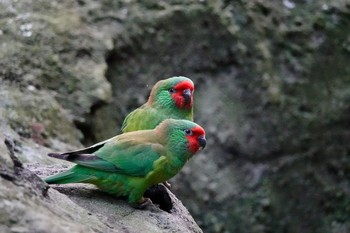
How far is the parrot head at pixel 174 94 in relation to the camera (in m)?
4.38

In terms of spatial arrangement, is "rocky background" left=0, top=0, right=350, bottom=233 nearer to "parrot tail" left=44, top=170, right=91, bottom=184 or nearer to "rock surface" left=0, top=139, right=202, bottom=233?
"rock surface" left=0, top=139, right=202, bottom=233

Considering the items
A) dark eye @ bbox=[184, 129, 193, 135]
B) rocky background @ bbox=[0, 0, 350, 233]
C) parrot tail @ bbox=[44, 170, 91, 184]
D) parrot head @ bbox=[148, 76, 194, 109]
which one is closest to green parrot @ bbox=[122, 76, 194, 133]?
parrot head @ bbox=[148, 76, 194, 109]

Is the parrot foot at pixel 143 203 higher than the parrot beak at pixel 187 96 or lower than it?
lower

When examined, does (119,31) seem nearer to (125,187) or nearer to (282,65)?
(282,65)

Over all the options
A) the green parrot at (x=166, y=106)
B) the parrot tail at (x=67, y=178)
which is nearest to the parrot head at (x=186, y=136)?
the parrot tail at (x=67, y=178)

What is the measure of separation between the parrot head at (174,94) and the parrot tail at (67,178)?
3.58 feet

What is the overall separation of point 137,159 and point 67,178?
369 mm

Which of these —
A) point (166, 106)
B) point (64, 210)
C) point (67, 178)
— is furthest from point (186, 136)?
point (64, 210)

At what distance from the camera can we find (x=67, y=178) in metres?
3.39

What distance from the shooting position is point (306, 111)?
7430 mm

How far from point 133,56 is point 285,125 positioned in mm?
1761

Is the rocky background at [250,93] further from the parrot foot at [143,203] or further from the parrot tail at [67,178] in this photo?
the parrot tail at [67,178]

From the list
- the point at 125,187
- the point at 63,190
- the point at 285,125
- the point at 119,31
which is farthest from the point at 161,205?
the point at 285,125

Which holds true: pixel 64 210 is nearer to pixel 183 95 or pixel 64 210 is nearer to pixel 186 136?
pixel 186 136
